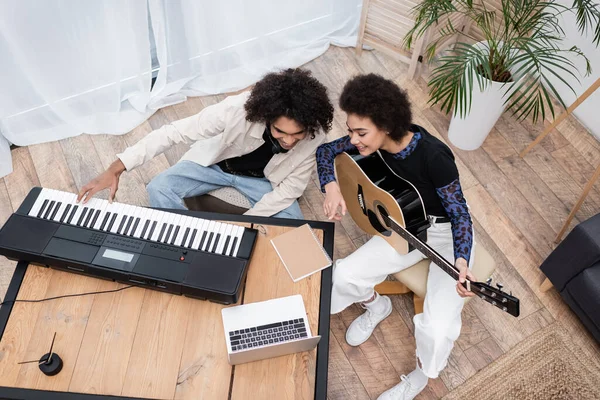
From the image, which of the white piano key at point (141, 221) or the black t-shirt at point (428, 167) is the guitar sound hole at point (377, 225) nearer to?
the black t-shirt at point (428, 167)

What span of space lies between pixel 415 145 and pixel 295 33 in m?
1.81

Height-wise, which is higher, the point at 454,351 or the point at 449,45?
the point at 449,45

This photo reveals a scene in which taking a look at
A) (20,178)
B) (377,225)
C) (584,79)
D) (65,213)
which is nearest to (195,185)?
(65,213)

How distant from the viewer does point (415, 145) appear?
198 centimetres

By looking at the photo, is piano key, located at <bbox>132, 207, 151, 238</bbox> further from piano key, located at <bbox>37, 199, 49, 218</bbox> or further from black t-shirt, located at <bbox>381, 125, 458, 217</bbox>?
black t-shirt, located at <bbox>381, 125, 458, 217</bbox>

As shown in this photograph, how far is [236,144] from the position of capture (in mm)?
2277

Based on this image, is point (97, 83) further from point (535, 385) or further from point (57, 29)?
point (535, 385)

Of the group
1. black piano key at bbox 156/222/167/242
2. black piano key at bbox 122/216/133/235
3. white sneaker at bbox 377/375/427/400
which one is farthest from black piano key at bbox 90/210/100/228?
white sneaker at bbox 377/375/427/400

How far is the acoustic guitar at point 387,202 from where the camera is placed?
1986 millimetres

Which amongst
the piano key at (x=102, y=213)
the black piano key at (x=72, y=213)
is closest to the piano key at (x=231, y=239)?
the piano key at (x=102, y=213)

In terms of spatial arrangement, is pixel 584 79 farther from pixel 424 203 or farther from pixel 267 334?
pixel 267 334

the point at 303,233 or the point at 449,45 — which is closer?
the point at 303,233

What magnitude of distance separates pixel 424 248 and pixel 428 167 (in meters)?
0.31

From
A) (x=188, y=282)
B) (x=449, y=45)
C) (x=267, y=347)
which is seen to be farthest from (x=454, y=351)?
(x=449, y=45)
